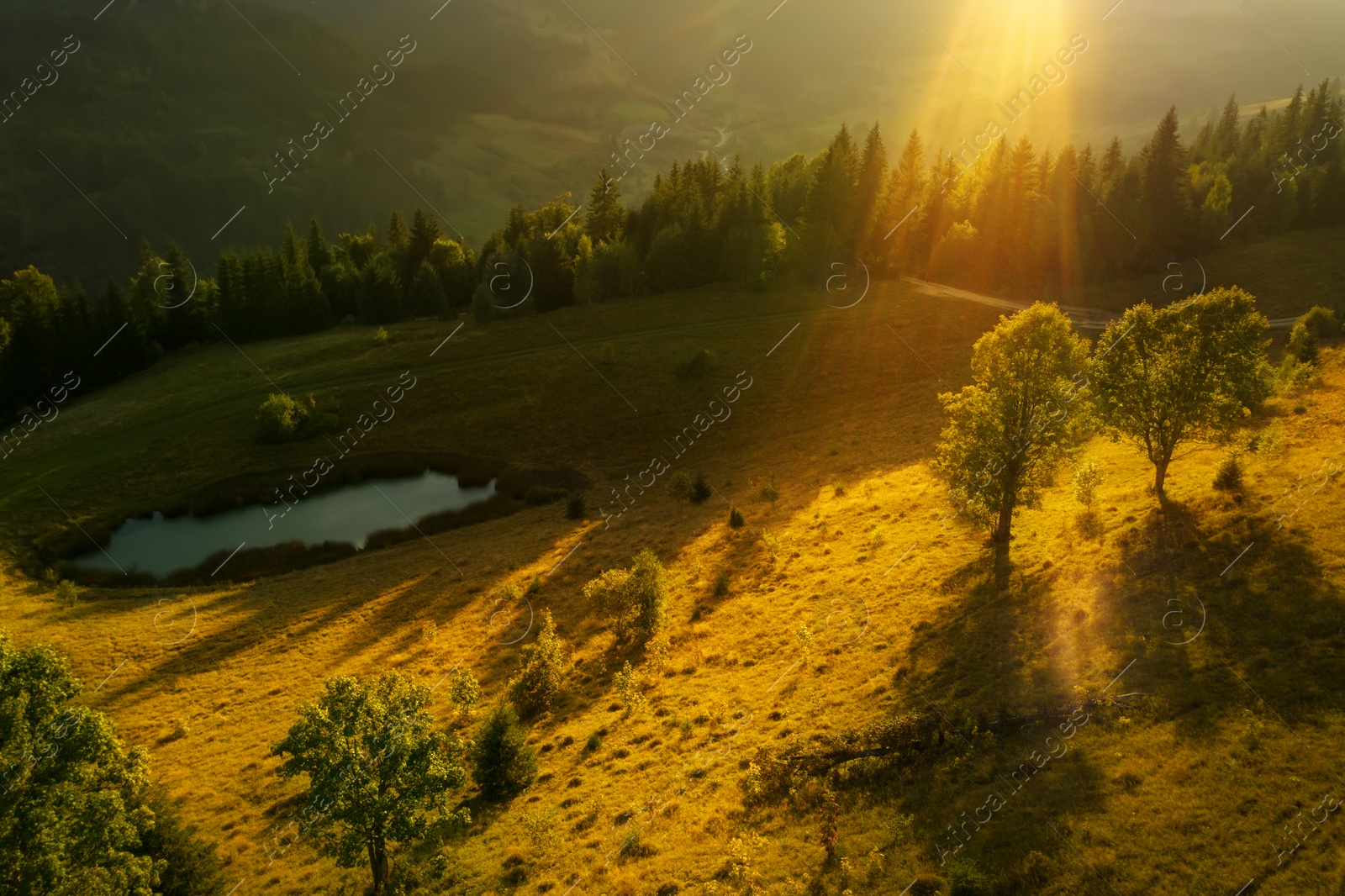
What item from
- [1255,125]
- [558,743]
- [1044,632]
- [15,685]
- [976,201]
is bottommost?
[558,743]

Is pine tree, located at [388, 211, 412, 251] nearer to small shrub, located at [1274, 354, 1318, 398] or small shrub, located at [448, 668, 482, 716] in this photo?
small shrub, located at [448, 668, 482, 716]

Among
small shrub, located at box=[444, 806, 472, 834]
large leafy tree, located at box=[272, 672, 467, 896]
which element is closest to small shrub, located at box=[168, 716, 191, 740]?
large leafy tree, located at box=[272, 672, 467, 896]

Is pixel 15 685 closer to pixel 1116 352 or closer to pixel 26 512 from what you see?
pixel 1116 352

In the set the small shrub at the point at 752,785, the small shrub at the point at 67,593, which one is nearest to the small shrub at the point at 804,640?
the small shrub at the point at 752,785

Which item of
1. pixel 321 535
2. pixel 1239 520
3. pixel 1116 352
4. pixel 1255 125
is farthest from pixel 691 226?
pixel 1255 125

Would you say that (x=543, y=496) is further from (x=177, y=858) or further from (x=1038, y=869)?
(x=1038, y=869)

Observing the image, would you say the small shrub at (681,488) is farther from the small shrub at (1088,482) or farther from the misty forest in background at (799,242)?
the misty forest in background at (799,242)
